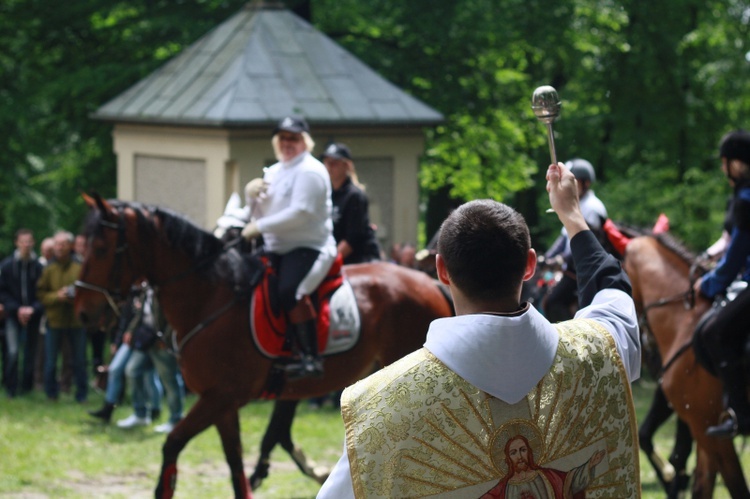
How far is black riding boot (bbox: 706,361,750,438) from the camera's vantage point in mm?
7211

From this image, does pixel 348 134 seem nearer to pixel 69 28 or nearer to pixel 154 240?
pixel 69 28

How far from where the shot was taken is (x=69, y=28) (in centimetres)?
1798

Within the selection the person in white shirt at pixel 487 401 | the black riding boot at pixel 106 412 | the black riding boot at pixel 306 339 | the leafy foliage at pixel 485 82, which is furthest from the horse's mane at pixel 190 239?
the leafy foliage at pixel 485 82

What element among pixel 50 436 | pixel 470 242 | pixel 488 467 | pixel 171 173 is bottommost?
pixel 50 436

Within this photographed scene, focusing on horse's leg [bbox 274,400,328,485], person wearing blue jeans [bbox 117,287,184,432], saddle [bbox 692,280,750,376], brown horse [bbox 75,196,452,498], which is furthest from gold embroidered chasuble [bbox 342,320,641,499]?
person wearing blue jeans [bbox 117,287,184,432]

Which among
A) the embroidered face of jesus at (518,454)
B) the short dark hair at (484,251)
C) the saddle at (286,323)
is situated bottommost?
the saddle at (286,323)

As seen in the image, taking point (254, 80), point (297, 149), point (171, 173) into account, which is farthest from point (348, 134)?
point (297, 149)

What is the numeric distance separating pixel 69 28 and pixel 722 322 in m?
13.5

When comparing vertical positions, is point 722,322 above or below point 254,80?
below

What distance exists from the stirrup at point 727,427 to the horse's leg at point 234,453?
122 inches

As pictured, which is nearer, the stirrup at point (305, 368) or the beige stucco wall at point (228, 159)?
the stirrup at point (305, 368)

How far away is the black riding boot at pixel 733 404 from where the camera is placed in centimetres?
721

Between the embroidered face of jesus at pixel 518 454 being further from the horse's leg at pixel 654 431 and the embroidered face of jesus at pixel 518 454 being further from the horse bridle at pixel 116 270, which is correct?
the horse's leg at pixel 654 431

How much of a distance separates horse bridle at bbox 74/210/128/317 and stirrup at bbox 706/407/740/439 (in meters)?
4.15
